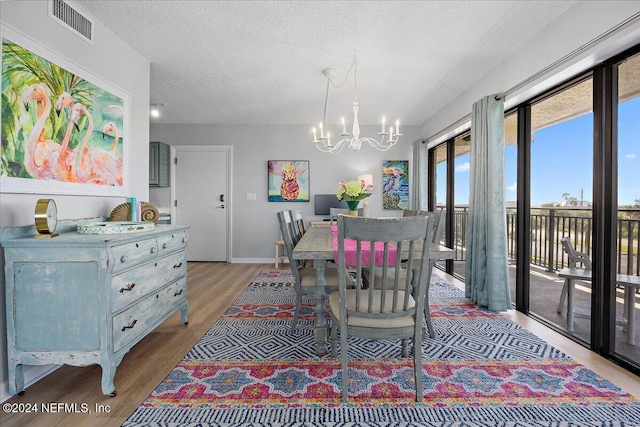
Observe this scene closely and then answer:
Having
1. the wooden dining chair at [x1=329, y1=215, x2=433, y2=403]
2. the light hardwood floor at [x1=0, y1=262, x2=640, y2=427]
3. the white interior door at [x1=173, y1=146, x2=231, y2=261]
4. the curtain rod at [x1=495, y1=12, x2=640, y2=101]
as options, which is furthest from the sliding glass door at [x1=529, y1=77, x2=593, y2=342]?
the white interior door at [x1=173, y1=146, x2=231, y2=261]

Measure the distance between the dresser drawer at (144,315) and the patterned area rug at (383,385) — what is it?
329 mm

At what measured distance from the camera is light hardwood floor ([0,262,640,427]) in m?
1.45

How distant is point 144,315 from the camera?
1.90 m

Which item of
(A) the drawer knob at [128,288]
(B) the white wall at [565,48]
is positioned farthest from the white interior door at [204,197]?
(B) the white wall at [565,48]

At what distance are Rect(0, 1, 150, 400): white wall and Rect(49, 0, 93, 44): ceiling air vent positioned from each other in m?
0.04

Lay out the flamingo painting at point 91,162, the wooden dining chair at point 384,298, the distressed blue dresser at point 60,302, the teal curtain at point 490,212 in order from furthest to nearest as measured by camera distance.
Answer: the teal curtain at point 490,212
the flamingo painting at point 91,162
the distressed blue dresser at point 60,302
the wooden dining chair at point 384,298

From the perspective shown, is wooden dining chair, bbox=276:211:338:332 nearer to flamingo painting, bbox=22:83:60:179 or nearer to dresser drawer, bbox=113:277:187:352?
dresser drawer, bbox=113:277:187:352

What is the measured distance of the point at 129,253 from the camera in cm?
174

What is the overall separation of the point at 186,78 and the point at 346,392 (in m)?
3.46

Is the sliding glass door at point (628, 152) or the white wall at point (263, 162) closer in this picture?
the sliding glass door at point (628, 152)

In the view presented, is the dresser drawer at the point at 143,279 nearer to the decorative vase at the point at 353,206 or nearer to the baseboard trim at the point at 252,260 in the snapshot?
the decorative vase at the point at 353,206

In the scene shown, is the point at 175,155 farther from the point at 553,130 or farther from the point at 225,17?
the point at 553,130

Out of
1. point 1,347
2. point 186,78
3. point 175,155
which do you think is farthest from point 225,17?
point 175,155

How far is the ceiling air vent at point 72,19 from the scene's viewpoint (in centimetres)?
188
